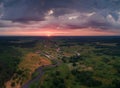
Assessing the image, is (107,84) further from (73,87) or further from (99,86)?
(73,87)

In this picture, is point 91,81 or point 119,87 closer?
point 119,87

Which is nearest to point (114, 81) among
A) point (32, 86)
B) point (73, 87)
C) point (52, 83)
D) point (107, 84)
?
point (107, 84)

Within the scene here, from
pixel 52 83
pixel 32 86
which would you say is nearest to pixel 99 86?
pixel 52 83

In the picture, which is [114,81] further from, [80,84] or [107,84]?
[80,84]

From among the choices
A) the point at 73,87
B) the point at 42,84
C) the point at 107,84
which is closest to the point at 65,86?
the point at 73,87

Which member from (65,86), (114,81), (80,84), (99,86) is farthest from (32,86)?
(114,81)

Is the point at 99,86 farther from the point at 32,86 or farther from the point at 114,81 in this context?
the point at 32,86

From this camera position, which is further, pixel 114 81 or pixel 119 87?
pixel 114 81

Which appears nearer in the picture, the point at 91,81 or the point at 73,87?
the point at 73,87
